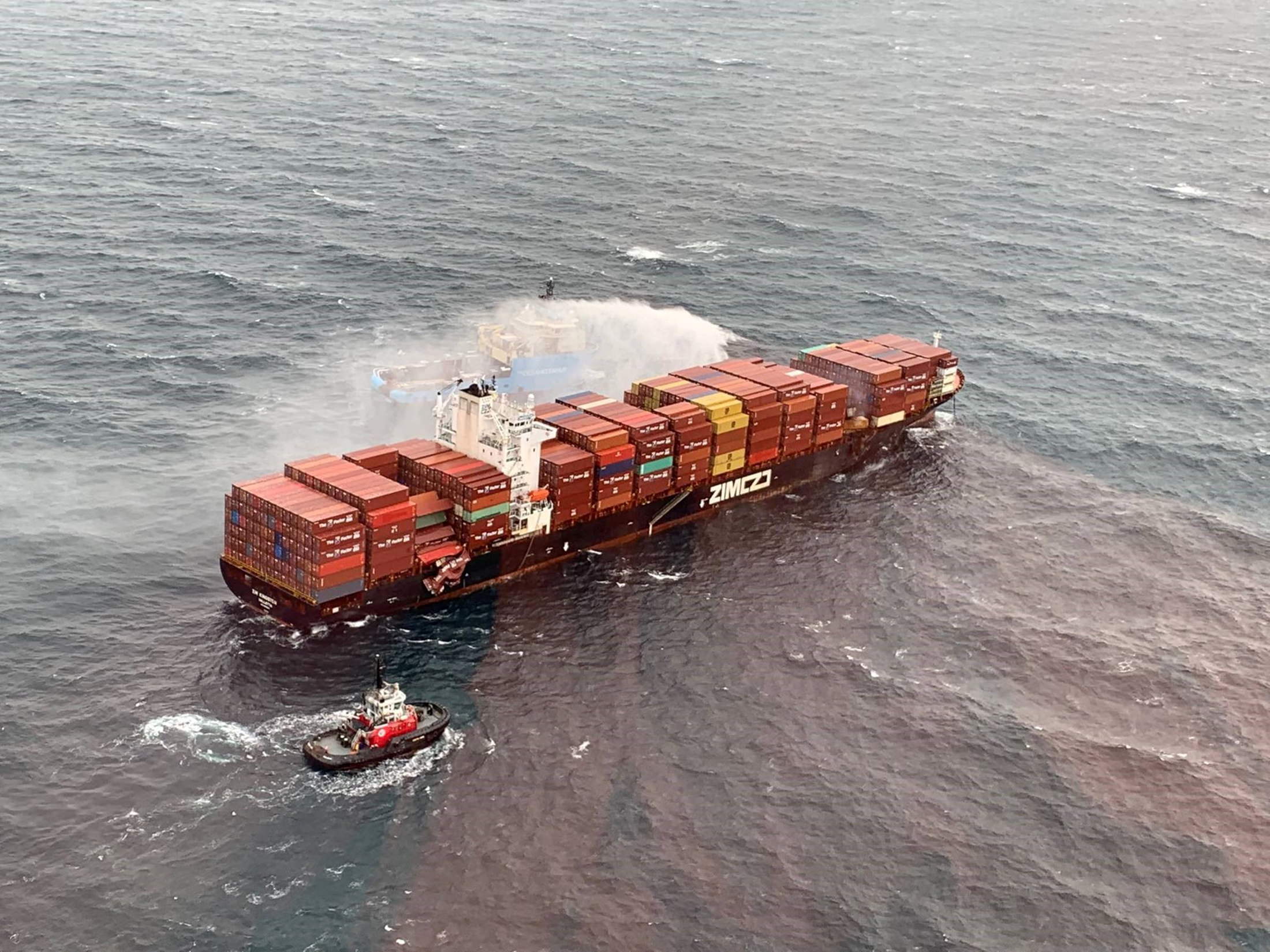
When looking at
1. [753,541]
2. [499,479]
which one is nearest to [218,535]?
[499,479]

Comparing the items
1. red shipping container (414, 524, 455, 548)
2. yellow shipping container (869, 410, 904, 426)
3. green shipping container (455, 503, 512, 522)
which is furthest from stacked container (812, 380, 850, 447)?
red shipping container (414, 524, 455, 548)

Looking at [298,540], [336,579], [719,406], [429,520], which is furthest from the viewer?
[719,406]

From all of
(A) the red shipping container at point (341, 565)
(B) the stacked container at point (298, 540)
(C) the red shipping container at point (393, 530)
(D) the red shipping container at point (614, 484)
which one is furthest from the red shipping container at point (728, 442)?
(A) the red shipping container at point (341, 565)

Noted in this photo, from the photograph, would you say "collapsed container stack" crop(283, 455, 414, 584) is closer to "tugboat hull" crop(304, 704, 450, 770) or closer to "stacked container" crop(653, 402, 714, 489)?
"tugboat hull" crop(304, 704, 450, 770)

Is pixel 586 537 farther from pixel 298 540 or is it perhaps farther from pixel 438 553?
pixel 298 540

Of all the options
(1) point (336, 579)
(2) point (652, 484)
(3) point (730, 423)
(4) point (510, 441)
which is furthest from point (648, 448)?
(1) point (336, 579)

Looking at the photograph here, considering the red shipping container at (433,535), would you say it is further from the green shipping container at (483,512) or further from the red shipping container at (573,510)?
the red shipping container at (573,510)
